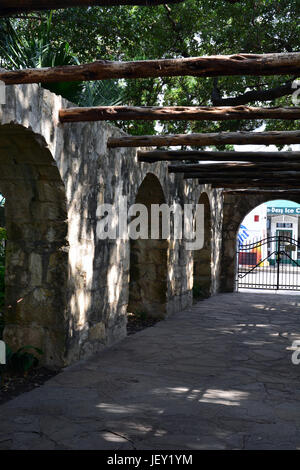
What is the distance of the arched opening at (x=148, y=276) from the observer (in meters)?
8.13

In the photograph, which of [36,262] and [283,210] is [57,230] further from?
[283,210]

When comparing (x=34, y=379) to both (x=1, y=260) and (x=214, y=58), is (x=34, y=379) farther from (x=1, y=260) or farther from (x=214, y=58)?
(x=214, y=58)

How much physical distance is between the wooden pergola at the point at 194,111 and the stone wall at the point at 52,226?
11.0 inches

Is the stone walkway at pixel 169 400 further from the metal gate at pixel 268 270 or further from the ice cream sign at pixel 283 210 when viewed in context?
the ice cream sign at pixel 283 210

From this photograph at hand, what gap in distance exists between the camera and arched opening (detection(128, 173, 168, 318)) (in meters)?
8.13

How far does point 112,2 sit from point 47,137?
6.82 ft

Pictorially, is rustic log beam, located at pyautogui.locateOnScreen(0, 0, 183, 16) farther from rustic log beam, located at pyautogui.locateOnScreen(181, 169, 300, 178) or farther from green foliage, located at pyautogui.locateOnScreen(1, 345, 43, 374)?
rustic log beam, located at pyautogui.locateOnScreen(181, 169, 300, 178)

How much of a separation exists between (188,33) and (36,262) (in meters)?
7.23

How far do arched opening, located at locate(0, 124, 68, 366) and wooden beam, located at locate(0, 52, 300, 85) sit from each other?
3.82 feet

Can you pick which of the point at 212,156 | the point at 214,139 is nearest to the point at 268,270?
the point at 212,156

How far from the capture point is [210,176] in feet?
Result: 29.5

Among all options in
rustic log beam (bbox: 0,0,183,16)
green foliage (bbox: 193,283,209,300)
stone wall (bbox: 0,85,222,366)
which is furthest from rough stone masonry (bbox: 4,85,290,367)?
green foliage (bbox: 193,283,209,300)

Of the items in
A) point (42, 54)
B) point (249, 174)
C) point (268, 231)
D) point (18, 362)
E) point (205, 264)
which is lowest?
point (18, 362)

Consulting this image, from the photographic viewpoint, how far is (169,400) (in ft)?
13.0
